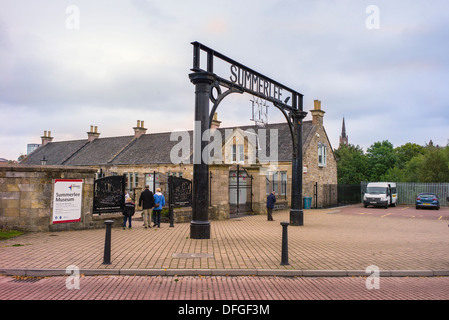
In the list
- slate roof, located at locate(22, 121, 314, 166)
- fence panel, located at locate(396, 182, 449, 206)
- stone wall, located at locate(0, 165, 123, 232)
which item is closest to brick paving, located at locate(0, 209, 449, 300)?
stone wall, located at locate(0, 165, 123, 232)

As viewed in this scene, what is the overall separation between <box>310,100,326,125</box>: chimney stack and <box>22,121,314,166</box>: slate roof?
0.60 metres

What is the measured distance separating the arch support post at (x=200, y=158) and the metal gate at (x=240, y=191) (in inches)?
397

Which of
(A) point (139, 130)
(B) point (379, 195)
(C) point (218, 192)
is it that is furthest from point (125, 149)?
(B) point (379, 195)

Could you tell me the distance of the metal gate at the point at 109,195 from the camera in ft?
43.4

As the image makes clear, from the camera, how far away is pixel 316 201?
3044 cm

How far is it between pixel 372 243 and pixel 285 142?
21515 mm

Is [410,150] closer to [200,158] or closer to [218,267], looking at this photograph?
[200,158]

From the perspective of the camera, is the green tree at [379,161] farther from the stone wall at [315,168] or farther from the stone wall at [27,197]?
the stone wall at [27,197]

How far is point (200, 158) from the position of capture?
10.9m

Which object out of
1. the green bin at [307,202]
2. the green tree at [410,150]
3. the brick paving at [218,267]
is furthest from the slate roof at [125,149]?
the green tree at [410,150]

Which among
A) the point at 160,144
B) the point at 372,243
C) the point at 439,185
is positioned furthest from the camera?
the point at 160,144

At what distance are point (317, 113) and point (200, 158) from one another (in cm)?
2416
